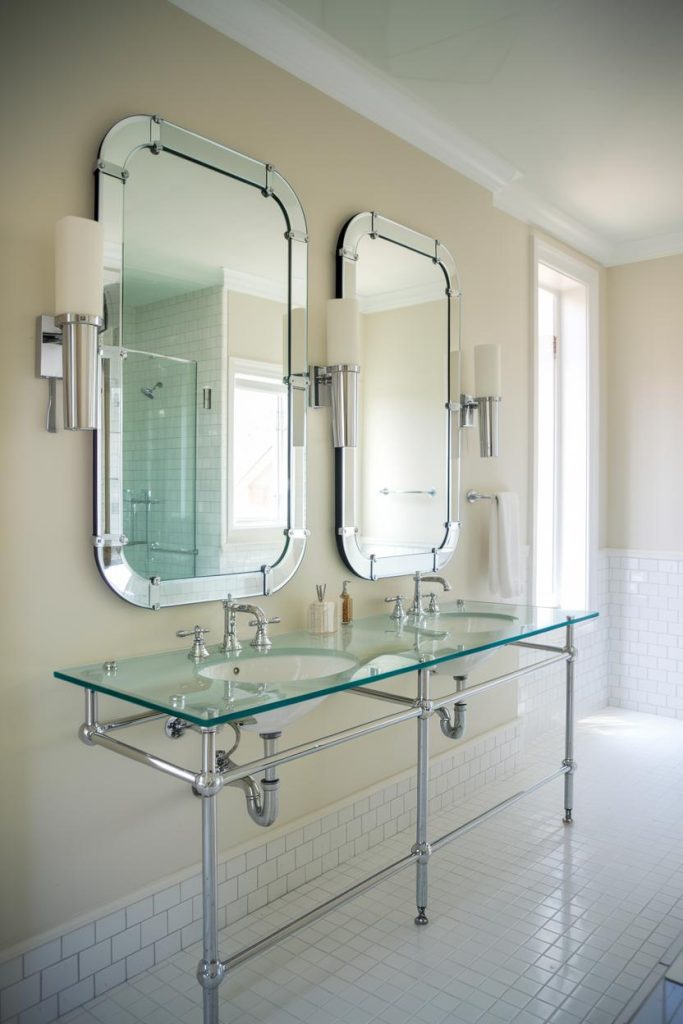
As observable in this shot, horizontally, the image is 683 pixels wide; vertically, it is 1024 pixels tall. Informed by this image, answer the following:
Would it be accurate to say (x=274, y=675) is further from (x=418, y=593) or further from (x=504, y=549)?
(x=504, y=549)

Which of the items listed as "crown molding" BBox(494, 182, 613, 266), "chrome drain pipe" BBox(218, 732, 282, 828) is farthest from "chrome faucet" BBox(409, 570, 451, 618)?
"crown molding" BBox(494, 182, 613, 266)

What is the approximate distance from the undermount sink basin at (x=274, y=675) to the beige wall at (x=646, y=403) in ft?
9.95

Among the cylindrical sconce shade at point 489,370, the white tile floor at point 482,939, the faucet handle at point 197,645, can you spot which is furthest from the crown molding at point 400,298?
the white tile floor at point 482,939

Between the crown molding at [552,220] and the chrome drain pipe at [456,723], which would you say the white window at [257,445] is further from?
the crown molding at [552,220]

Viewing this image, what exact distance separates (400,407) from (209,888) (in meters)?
1.81

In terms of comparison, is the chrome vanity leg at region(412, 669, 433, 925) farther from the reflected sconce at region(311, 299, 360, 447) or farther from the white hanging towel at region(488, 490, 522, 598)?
the white hanging towel at region(488, 490, 522, 598)

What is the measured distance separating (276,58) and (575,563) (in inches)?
125

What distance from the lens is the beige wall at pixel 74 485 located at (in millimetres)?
1823

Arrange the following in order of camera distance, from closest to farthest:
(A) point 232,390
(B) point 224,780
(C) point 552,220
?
(B) point 224,780 < (A) point 232,390 < (C) point 552,220

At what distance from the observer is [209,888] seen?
166 cm

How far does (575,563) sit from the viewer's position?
4605 millimetres

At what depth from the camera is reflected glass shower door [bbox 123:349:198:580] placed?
2.04 m

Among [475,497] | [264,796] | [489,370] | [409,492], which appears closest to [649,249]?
[489,370]

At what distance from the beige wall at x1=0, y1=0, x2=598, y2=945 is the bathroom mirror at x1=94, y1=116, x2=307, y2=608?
2.7 inches
